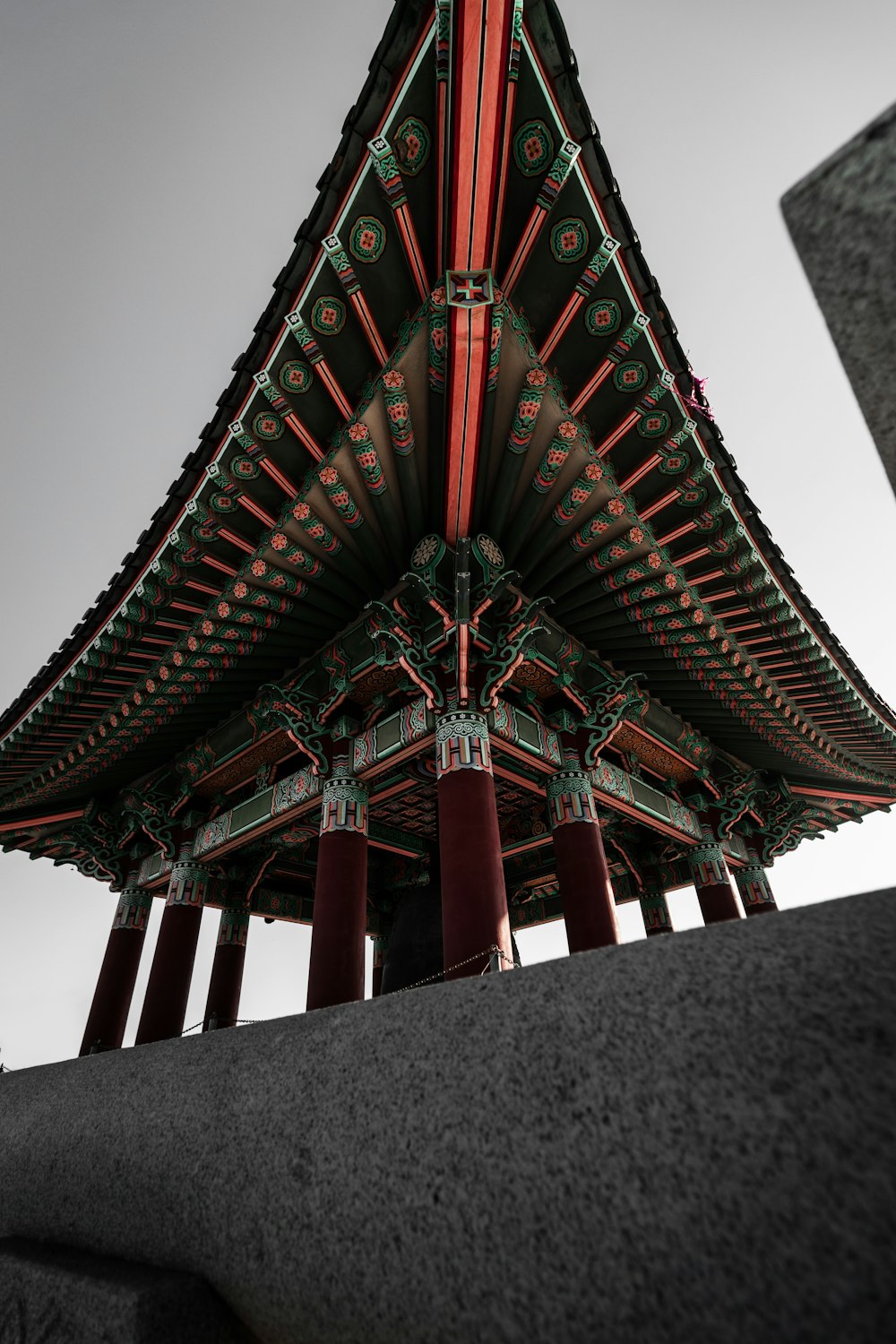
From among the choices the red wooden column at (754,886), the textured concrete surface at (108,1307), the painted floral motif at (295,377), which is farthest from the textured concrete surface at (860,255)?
the red wooden column at (754,886)

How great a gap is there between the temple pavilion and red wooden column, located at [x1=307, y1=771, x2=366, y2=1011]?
0.04m

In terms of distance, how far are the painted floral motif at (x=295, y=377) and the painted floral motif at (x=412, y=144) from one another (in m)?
1.47

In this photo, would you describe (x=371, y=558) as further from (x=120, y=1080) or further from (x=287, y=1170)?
(x=287, y=1170)

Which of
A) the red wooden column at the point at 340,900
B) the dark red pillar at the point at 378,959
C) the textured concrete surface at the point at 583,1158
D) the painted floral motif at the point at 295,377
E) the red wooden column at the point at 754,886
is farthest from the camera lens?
the dark red pillar at the point at 378,959

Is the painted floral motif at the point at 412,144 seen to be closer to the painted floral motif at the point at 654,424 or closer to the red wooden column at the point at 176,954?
the painted floral motif at the point at 654,424

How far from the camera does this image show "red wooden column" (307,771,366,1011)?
589cm

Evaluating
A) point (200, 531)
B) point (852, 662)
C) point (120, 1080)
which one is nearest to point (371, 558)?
point (200, 531)

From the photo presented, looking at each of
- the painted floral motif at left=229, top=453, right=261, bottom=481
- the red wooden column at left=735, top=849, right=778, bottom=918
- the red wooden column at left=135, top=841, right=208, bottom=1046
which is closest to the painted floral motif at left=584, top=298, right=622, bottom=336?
the painted floral motif at left=229, top=453, right=261, bottom=481

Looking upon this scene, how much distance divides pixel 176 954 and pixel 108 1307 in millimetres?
8174

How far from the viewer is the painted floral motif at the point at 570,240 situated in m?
3.98

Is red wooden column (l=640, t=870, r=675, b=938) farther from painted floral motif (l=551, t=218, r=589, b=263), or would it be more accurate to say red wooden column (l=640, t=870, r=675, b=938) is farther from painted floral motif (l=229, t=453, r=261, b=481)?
painted floral motif (l=551, t=218, r=589, b=263)

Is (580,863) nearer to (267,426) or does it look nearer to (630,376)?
(630,376)

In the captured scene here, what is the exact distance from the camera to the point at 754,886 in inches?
398

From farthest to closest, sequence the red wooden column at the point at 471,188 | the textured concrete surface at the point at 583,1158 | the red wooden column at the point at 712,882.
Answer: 1. the red wooden column at the point at 712,882
2. the red wooden column at the point at 471,188
3. the textured concrete surface at the point at 583,1158
